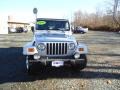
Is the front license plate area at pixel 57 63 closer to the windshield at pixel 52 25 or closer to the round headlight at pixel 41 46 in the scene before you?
the round headlight at pixel 41 46

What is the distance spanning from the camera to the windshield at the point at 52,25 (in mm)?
12688

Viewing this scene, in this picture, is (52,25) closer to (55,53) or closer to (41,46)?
(41,46)

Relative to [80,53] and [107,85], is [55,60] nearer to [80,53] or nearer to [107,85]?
[80,53]

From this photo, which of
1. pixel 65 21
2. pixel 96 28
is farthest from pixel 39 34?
pixel 96 28

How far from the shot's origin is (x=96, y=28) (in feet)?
307

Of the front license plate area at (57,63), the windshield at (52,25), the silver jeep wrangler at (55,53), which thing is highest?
the windshield at (52,25)

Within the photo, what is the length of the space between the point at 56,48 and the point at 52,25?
270 centimetres

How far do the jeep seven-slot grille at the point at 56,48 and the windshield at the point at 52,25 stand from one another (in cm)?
245

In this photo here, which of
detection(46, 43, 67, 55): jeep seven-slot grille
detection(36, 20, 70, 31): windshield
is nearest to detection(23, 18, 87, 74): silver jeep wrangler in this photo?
detection(46, 43, 67, 55): jeep seven-slot grille

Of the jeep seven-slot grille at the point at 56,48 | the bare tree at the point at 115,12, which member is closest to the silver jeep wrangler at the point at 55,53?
the jeep seven-slot grille at the point at 56,48

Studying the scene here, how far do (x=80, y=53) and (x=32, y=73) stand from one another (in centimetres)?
175

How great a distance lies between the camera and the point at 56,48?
10258mm

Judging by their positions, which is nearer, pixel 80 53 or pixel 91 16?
pixel 80 53

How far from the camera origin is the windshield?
500 inches
